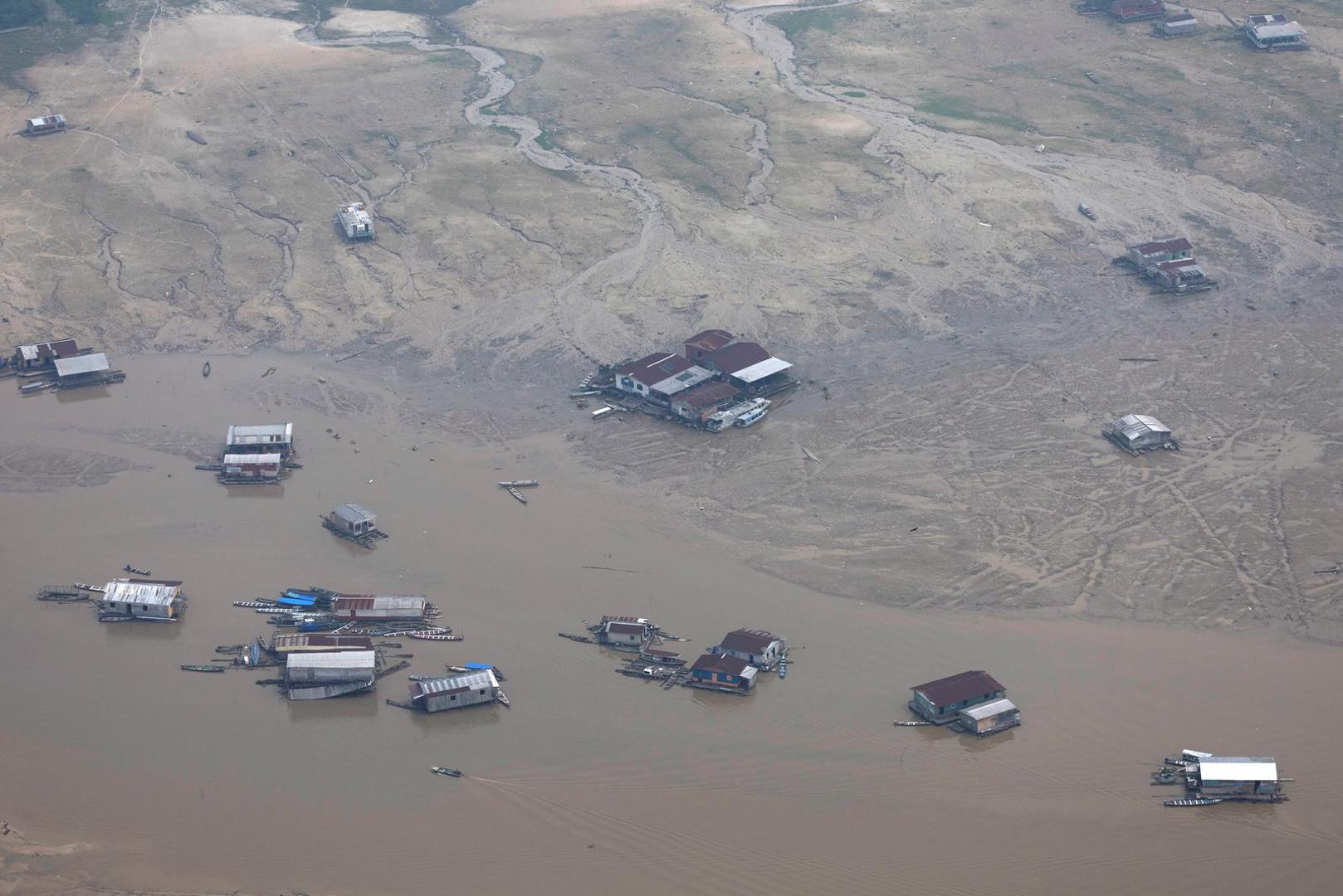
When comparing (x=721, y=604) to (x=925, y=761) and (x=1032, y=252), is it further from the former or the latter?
(x=1032, y=252)

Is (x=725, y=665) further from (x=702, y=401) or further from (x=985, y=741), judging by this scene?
(x=702, y=401)

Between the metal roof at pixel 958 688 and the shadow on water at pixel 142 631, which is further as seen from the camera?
the shadow on water at pixel 142 631

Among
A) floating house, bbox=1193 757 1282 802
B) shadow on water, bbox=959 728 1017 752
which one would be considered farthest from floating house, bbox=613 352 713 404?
floating house, bbox=1193 757 1282 802

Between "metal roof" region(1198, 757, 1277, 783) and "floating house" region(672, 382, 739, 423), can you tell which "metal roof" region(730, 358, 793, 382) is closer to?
"floating house" region(672, 382, 739, 423)

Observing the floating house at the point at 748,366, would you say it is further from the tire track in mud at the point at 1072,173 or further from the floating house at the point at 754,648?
the tire track in mud at the point at 1072,173

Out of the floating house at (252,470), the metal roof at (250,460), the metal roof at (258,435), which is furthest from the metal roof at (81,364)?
the floating house at (252,470)

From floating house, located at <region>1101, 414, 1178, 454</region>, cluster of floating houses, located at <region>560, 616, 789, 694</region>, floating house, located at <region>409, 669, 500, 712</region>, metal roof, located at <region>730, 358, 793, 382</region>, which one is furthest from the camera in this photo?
metal roof, located at <region>730, 358, 793, 382</region>

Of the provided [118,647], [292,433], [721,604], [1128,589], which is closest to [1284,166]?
[1128,589]
